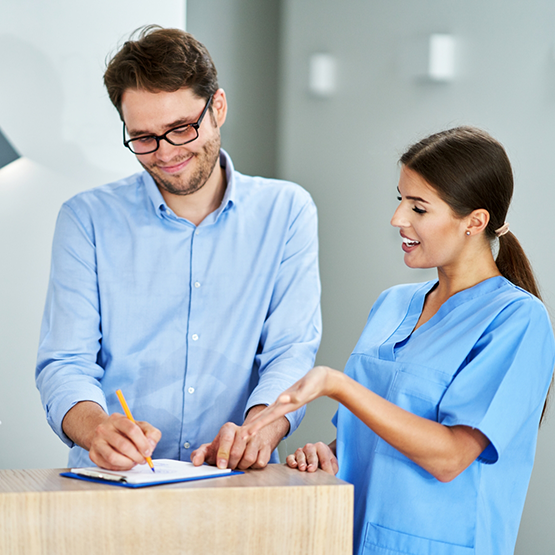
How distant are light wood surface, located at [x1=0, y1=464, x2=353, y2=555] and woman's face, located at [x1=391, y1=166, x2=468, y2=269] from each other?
0.52m

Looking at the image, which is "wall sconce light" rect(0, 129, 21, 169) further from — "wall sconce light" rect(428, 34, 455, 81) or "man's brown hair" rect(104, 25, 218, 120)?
"wall sconce light" rect(428, 34, 455, 81)

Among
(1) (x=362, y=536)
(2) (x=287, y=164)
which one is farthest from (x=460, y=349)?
(2) (x=287, y=164)

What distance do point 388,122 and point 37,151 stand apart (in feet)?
4.12

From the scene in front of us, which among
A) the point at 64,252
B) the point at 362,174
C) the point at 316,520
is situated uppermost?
the point at 362,174

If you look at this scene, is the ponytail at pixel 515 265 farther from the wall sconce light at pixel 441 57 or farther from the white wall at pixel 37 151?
the white wall at pixel 37 151

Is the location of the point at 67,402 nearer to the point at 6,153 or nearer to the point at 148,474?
the point at 148,474

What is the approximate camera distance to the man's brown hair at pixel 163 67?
1.47 meters

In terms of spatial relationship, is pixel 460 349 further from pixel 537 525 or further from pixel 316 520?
pixel 537 525

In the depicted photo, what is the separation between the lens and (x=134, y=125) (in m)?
1.49

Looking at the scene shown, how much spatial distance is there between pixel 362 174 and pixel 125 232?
1117mm

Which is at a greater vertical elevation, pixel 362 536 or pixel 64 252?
pixel 64 252

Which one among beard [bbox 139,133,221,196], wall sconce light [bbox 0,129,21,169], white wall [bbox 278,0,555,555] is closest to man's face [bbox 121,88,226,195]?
beard [bbox 139,133,221,196]

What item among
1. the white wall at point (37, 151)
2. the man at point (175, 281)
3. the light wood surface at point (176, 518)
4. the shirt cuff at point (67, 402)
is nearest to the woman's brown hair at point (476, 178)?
the man at point (175, 281)

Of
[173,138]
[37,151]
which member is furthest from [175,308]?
[37,151]
